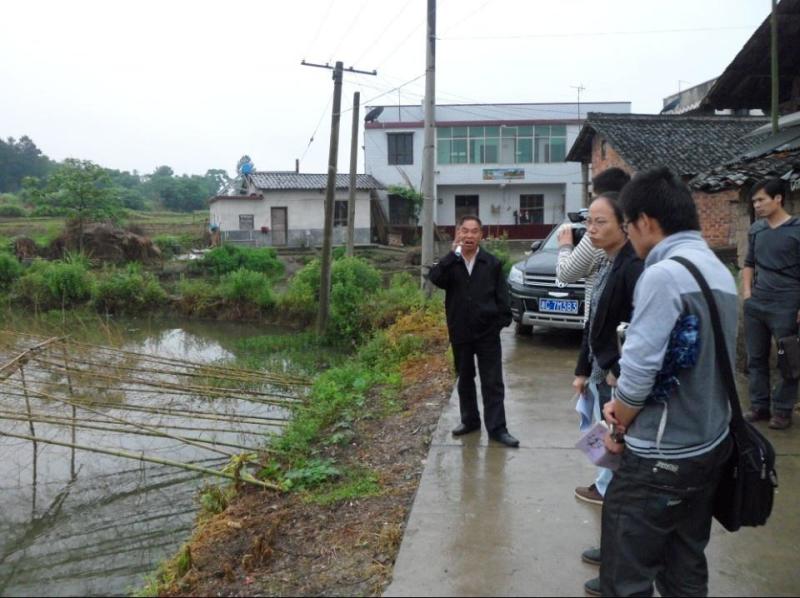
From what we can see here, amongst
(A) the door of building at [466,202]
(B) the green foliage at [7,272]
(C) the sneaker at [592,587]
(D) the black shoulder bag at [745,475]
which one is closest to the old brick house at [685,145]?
(A) the door of building at [466,202]

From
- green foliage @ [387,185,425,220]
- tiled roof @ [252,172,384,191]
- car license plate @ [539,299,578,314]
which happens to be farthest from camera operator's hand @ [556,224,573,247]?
green foliage @ [387,185,425,220]

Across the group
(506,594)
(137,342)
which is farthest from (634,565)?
(137,342)

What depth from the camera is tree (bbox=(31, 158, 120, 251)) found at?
2581 cm

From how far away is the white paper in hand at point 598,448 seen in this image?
2.84 meters

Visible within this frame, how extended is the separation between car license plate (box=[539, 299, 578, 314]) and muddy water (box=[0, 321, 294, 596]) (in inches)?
142

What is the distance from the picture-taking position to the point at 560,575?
3.21 metres

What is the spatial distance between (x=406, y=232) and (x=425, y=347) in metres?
24.0

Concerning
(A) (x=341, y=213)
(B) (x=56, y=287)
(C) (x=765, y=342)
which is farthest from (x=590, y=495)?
(A) (x=341, y=213)

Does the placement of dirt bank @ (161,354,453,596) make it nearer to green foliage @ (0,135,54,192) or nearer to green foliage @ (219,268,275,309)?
green foliage @ (219,268,275,309)

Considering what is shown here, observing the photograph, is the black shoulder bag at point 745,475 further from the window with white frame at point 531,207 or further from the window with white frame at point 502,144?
the window with white frame at point 531,207

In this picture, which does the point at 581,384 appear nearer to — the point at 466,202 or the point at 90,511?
the point at 90,511

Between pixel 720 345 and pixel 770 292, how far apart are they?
121 inches

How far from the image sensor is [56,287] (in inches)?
766

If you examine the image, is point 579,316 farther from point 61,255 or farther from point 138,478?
point 61,255
